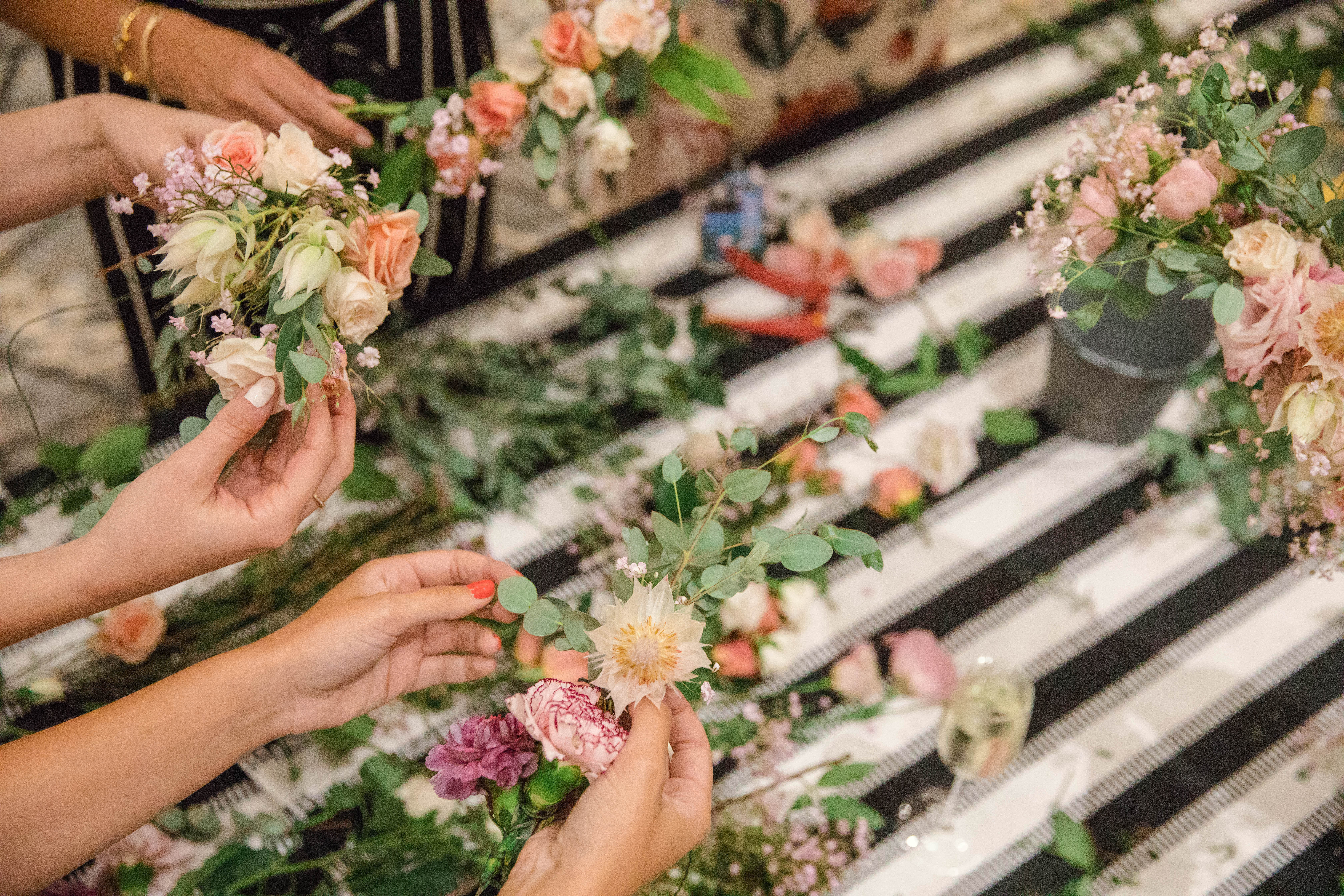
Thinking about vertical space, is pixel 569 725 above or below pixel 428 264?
below

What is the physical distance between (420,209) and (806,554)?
A: 443 millimetres

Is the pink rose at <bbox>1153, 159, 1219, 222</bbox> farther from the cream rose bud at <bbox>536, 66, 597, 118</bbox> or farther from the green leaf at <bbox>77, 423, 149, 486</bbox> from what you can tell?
the green leaf at <bbox>77, 423, 149, 486</bbox>

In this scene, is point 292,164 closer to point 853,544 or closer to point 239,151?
point 239,151

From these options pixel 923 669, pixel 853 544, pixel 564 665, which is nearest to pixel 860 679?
pixel 923 669

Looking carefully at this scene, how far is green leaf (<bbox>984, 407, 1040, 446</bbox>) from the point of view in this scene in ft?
4.49

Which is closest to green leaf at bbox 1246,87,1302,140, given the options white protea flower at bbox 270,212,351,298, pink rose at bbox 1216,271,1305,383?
pink rose at bbox 1216,271,1305,383

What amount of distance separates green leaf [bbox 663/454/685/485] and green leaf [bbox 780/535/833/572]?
0.33ft

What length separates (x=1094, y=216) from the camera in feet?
2.73

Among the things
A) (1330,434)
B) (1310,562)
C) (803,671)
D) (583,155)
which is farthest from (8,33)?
(1310,562)

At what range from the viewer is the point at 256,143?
2.58ft

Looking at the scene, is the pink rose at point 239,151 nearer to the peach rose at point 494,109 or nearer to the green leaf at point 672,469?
the peach rose at point 494,109

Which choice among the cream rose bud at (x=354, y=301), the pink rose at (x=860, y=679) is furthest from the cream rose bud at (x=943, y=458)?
the cream rose bud at (x=354, y=301)

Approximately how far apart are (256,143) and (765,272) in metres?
0.84

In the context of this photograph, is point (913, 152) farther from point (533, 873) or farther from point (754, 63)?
point (533, 873)
